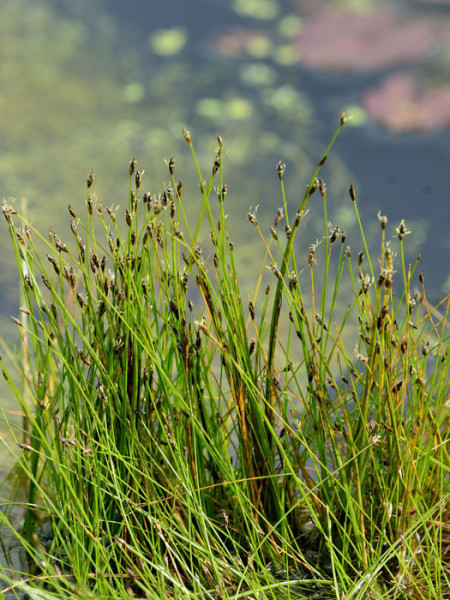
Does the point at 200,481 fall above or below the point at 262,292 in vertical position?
below

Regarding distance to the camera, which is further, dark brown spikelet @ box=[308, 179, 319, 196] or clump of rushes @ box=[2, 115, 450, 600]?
clump of rushes @ box=[2, 115, 450, 600]

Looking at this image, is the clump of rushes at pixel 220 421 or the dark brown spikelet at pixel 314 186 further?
the clump of rushes at pixel 220 421

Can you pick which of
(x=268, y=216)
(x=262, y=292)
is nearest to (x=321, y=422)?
(x=262, y=292)

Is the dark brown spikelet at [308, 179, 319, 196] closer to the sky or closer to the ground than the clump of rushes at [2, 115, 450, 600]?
closer to the sky

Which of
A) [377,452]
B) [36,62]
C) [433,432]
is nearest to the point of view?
[433,432]

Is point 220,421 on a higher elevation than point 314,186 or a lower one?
lower

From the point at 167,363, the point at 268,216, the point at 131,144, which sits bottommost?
the point at 167,363

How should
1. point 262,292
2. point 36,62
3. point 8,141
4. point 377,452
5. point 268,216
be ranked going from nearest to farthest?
point 377,452
point 262,292
point 268,216
point 8,141
point 36,62

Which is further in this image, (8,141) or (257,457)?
(8,141)

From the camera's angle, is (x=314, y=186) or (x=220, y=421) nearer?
(x=314, y=186)

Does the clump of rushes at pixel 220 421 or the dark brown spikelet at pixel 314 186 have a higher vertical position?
the dark brown spikelet at pixel 314 186

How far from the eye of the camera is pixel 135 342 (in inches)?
38.9

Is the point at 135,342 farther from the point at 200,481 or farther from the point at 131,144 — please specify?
the point at 131,144

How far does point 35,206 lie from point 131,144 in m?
0.52
